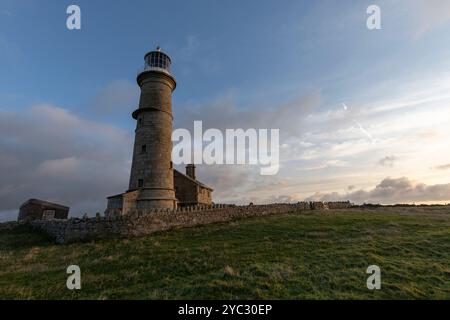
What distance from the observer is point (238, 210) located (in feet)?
83.3

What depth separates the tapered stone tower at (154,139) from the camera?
882 inches

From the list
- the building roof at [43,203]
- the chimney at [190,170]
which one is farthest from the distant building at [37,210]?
the chimney at [190,170]

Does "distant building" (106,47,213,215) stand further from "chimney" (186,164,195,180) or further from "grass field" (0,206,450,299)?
"chimney" (186,164,195,180)

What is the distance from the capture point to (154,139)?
23.3 metres

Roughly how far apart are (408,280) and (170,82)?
24.8m

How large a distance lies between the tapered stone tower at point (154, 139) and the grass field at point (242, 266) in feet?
22.9

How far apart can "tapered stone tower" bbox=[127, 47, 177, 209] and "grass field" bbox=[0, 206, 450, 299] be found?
699cm

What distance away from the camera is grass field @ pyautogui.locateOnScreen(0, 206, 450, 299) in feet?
23.8

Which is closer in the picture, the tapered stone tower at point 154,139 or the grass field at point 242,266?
the grass field at point 242,266

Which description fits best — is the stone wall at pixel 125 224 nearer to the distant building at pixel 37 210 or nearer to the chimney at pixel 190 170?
the distant building at pixel 37 210

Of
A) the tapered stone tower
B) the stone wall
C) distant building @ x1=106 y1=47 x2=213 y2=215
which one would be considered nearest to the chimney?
distant building @ x1=106 y1=47 x2=213 y2=215

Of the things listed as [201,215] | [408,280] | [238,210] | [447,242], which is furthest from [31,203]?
[447,242]

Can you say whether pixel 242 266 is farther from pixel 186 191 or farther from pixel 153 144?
pixel 186 191
